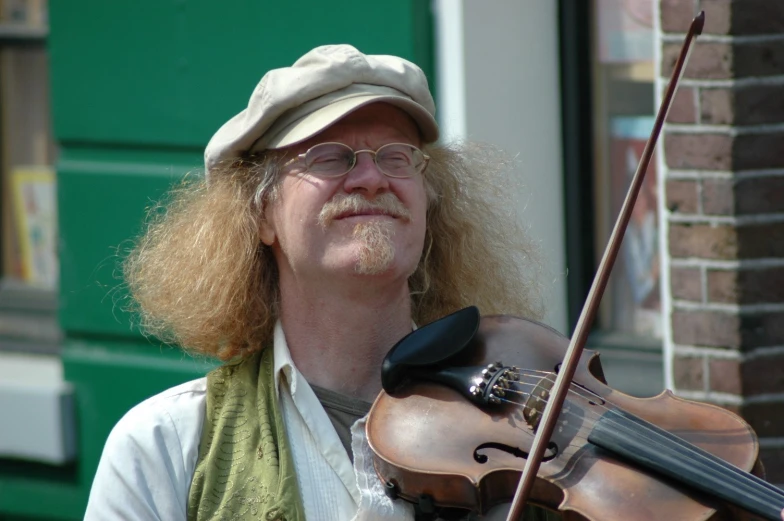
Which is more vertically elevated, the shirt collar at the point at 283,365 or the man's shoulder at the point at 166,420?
the shirt collar at the point at 283,365

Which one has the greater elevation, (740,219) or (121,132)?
(121,132)

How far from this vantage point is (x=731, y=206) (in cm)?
273

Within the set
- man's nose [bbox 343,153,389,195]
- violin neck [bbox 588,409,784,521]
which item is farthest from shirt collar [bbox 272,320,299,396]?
violin neck [bbox 588,409,784,521]

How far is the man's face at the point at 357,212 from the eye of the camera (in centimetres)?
197

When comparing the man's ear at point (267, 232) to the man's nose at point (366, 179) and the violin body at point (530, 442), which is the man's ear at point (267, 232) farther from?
the violin body at point (530, 442)

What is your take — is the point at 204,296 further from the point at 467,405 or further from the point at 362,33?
the point at 362,33

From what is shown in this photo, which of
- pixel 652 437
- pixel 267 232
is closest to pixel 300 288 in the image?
pixel 267 232

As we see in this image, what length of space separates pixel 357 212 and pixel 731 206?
1.09m

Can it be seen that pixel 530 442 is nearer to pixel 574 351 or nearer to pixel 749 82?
pixel 574 351

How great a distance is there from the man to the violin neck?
1.12 feet

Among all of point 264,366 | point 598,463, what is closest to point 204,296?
point 264,366

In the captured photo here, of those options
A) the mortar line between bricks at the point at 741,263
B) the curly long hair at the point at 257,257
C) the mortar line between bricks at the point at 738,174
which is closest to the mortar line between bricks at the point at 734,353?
the mortar line between bricks at the point at 741,263

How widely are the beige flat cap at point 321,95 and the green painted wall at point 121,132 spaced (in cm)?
131

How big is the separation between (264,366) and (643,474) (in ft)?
2.39
